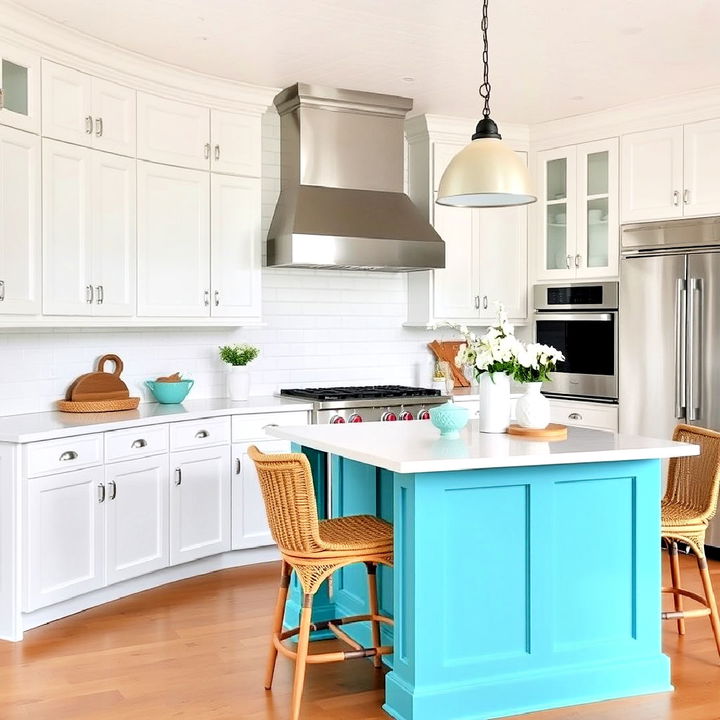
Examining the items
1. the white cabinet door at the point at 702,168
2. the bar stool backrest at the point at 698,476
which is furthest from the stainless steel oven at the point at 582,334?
the bar stool backrest at the point at 698,476

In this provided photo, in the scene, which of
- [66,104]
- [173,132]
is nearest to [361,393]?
[173,132]

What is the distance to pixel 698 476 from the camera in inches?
160

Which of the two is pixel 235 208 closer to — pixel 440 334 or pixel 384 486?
pixel 440 334

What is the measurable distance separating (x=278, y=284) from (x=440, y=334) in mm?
1333

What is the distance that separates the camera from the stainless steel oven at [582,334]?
6.13m

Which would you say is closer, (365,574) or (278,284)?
(365,574)

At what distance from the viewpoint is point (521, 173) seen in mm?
3707

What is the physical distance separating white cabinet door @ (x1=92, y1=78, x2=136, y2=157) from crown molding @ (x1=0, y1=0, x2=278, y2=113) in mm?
55

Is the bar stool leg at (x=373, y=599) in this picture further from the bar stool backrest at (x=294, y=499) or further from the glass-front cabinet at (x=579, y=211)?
the glass-front cabinet at (x=579, y=211)

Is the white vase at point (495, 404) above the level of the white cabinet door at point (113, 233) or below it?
below

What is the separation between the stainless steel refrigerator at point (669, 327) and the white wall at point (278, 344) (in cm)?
144

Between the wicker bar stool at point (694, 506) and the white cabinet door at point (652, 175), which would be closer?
the wicker bar stool at point (694, 506)

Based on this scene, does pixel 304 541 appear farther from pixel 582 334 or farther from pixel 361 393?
pixel 582 334

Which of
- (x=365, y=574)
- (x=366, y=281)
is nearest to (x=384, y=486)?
(x=365, y=574)
